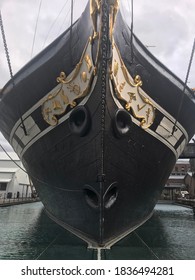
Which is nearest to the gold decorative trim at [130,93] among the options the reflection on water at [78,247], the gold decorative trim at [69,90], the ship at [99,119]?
the ship at [99,119]

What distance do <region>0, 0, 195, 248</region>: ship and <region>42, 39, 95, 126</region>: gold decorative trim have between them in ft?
0.08

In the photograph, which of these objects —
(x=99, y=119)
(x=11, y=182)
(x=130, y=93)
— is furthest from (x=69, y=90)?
(x=11, y=182)

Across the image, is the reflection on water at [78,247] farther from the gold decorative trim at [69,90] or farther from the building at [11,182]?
the building at [11,182]

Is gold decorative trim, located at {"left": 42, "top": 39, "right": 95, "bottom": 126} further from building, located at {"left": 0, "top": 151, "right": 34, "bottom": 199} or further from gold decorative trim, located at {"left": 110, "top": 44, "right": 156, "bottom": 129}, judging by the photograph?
building, located at {"left": 0, "top": 151, "right": 34, "bottom": 199}

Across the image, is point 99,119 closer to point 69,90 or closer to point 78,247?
point 69,90

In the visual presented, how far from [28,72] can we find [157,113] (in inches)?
153

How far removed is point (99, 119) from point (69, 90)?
1221 mm

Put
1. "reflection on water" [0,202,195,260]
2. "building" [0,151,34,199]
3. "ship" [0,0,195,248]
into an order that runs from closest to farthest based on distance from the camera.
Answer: "reflection on water" [0,202,195,260], "ship" [0,0,195,248], "building" [0,151,34,199]

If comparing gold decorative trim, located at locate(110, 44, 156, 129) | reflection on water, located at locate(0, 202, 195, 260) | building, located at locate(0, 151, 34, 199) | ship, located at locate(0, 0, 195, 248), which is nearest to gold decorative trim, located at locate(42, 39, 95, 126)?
ship, located at locate(0, 0, 195, 248)

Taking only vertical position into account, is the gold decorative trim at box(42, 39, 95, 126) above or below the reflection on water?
above

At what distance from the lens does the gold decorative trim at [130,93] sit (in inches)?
250

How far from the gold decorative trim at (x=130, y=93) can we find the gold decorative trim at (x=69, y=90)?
0.58 metres

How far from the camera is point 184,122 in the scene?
29.6 ft

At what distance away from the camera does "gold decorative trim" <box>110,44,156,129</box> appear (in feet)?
20.8
